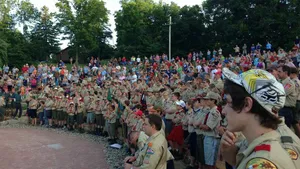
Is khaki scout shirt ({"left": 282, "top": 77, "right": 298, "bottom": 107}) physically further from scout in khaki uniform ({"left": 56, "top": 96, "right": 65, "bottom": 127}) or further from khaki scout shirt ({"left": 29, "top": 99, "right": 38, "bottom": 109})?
khaki scout shirt ({"left": 29, "top": 99, "right": 38, "bottom": 109})

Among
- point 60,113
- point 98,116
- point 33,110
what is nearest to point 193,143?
point 98,116

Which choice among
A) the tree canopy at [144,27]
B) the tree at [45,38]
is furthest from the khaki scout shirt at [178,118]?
the tree at [45,38]

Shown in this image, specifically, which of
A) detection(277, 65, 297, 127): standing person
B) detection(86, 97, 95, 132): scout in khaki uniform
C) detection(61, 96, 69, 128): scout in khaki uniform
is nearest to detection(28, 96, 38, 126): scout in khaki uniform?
detection(61, 96, 69, 128): scout in khaki uniform

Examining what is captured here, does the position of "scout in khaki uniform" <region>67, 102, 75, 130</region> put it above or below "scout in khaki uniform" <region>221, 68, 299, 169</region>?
below

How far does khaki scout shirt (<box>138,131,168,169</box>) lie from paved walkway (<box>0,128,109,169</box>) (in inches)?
222

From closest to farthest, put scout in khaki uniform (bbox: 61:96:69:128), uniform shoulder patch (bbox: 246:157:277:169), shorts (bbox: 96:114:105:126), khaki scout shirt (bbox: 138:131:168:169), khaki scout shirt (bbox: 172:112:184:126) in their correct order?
uniform shoulder patch (bbox: 246:157:277:169), khaki scout shirt (bbox: 138:131:168:169), khaki scout shirt (bbox: 172:112:184:126), shorts (bbox: 96:114:105:126), scout in khaki uniform (bbox: 61:96:69:128)

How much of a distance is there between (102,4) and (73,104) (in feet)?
137

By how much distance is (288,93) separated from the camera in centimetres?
613

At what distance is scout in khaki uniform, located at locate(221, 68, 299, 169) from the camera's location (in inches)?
69.2

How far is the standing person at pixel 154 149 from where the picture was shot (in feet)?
14.1

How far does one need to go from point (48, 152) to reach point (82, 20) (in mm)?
45465

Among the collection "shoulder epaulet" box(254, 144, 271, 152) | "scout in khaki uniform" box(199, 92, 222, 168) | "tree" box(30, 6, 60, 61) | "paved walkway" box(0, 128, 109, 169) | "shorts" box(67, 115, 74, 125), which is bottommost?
"paved walkway" box(0, 128, 109, 169)

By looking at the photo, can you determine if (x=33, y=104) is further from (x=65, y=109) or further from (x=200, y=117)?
(x=200, y=117)

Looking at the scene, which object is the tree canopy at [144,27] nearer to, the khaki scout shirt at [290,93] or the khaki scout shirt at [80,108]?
the khaki scout shirt at [80,108]
